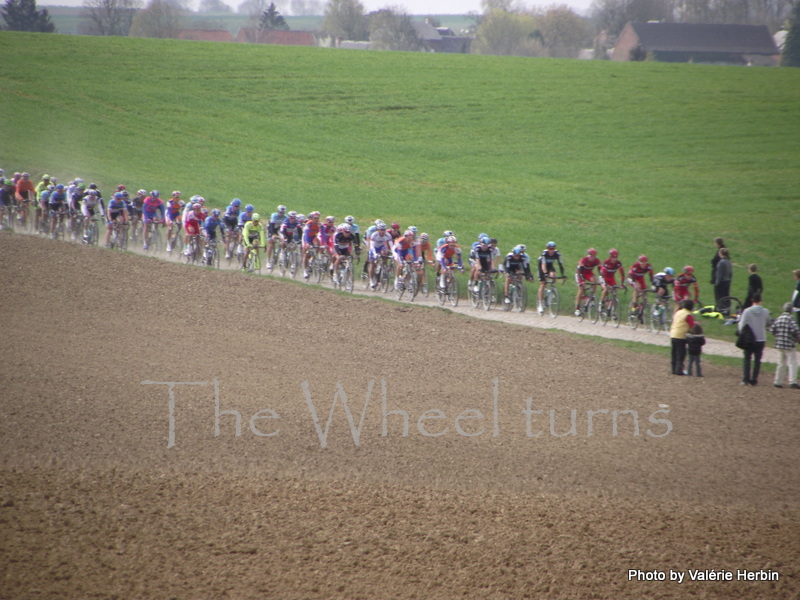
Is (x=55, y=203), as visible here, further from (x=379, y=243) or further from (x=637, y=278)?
(x=637, y=278)

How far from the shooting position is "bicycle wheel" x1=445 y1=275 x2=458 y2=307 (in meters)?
22.9

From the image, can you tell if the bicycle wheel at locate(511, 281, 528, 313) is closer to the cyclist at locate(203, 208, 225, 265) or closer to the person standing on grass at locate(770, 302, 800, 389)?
the person standing on grass at locate(770, 302, 800, 389)


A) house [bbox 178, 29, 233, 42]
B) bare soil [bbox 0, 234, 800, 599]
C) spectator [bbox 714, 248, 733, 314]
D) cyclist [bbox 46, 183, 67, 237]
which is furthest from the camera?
house [bbox 178, 29, 233, 42]

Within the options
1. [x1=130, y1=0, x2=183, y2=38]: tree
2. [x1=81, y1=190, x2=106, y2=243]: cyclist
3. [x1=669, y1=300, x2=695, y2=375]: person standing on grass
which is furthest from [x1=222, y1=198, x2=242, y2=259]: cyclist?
[x1=130, y1=0, x2=183, y2=38]: tree

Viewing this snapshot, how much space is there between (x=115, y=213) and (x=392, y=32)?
3681 inches

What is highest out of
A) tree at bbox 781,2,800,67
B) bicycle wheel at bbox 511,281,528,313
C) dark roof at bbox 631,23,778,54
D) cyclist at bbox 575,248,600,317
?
dark roof at bbox 631,23,778,54

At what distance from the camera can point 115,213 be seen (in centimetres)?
2833

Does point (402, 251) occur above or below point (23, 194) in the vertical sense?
below

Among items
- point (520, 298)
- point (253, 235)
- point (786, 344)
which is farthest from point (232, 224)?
point (786, 344)

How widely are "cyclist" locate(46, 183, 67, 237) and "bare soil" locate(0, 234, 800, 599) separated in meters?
12.3

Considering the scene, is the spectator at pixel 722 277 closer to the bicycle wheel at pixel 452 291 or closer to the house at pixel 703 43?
the bicycle wheel at pixel 452 291

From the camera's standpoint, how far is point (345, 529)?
31.9ft

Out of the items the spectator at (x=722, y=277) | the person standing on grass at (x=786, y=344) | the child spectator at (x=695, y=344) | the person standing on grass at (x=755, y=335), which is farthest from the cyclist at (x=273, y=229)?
the person standing on grass at (x=786, y=344)

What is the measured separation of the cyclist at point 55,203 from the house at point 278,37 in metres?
93.9
